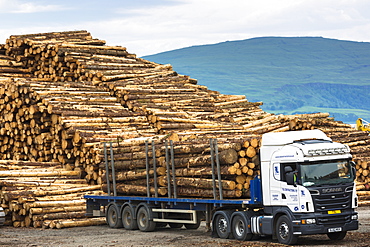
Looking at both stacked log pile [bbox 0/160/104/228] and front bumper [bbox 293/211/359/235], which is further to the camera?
stacked log pile [bbox 0/160/104/228]

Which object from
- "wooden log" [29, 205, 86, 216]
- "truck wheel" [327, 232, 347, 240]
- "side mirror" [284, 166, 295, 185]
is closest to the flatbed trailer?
"wooden log" [29, 205, 86, 216]

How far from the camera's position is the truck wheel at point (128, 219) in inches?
894

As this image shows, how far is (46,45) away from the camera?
36750 millimetres

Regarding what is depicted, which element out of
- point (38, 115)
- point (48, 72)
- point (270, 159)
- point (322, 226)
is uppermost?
point (48, 72)

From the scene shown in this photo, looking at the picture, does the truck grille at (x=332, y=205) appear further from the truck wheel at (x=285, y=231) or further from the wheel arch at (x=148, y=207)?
the wheel arch at (x=148, y=207)

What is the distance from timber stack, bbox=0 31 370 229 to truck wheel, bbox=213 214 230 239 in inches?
29.2

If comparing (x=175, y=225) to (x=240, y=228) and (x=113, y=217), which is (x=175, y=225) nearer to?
(x=113, y=217)

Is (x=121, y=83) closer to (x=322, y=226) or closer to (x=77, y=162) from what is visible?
(x=77, y=162)

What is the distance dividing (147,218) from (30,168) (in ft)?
26.4

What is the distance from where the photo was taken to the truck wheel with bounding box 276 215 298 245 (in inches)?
680

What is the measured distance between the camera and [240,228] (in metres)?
18.8

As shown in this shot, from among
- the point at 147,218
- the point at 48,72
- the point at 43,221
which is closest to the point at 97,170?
the point at 43,221

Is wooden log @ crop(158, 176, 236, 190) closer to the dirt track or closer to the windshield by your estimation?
the dirt track

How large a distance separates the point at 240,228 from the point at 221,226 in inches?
30.1
